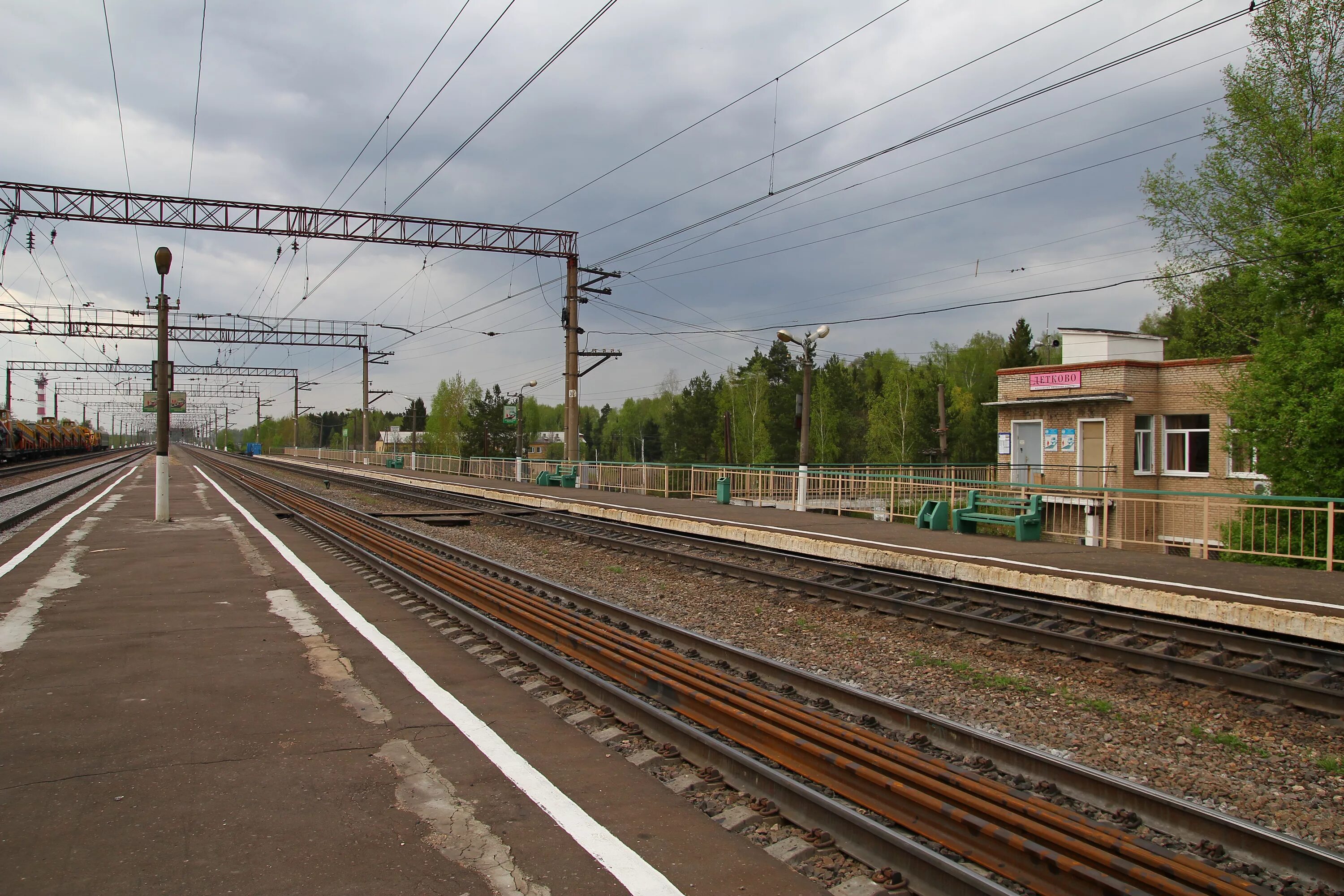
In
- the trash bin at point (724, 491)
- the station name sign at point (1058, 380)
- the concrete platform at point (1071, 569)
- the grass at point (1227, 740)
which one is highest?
the station name sign at point (1058, 380)

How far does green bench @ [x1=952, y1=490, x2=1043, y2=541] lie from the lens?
15383 mm

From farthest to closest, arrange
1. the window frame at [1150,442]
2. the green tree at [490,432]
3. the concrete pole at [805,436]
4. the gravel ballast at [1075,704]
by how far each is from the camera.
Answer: the green tree at [490,432], the window frame at [1150,442], the concrete pole at [805,436], the gravel ballast at [1075,704]

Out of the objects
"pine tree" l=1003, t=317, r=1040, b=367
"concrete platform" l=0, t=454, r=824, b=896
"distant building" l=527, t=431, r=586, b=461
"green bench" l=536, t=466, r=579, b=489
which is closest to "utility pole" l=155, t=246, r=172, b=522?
"concrete platform" l=0, t=454, r=824, b=896

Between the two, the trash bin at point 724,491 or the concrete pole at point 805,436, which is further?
the trash bin at point 724,491

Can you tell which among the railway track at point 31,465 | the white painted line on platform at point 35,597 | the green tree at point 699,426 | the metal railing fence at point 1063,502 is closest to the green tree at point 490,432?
the green tree at point 699,426

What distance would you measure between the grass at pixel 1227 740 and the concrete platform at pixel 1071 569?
2.99m

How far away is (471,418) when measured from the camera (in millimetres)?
89188

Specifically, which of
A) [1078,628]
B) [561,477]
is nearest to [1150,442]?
[1078,628]

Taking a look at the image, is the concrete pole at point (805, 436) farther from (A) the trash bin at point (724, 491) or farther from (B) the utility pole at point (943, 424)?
(B) the utility pole at point (943, 424)

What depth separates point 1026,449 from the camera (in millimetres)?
30344

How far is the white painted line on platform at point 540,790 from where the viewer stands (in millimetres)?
3605

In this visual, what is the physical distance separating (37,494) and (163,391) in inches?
559

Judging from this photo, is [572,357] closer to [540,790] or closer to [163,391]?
[163,391]

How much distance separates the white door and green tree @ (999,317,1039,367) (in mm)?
37857
